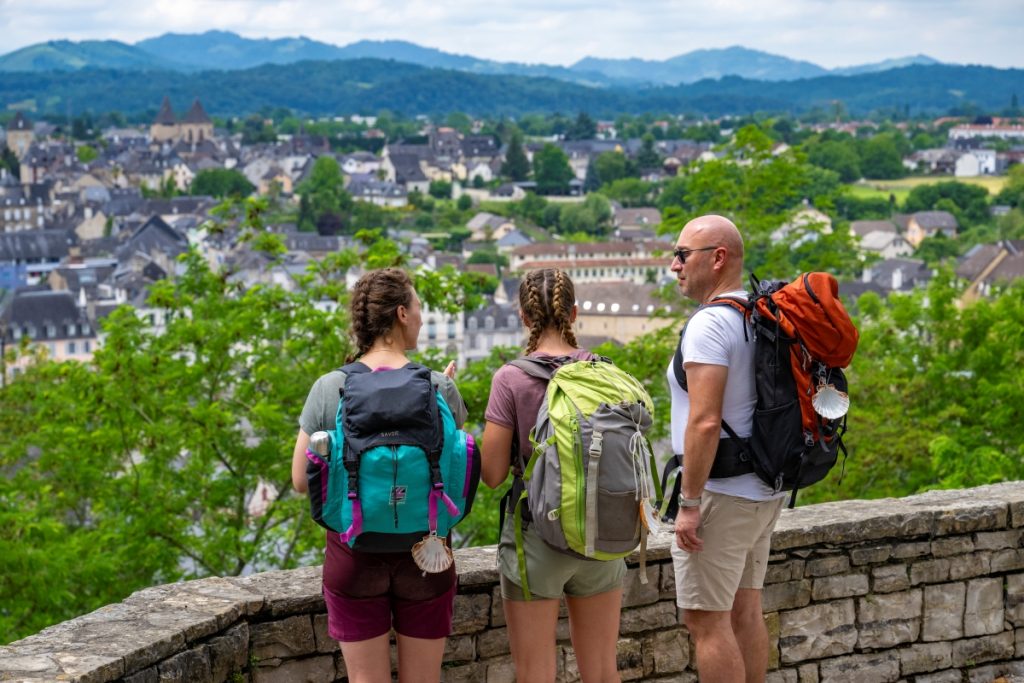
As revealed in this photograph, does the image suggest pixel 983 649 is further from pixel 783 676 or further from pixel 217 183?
pixel 217 183

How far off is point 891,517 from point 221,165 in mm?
170244

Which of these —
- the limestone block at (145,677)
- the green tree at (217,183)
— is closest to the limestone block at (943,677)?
the limestone block at (145,677)

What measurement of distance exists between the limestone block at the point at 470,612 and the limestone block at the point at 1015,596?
84.9 inches

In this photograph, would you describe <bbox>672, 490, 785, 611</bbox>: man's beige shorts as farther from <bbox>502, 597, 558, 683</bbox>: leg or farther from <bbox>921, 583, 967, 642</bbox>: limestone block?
<bbox>921, 583, 967, 642</bbox>: limestone block

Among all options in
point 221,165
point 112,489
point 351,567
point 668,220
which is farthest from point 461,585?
point 221,165

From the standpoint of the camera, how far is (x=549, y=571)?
13.0 ft

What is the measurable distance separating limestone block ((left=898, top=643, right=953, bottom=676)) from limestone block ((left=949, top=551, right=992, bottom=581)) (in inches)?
10.7

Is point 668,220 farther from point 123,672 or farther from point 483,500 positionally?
point 123,672

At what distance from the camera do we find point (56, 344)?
241ft

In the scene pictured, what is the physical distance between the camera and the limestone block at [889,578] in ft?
16.8

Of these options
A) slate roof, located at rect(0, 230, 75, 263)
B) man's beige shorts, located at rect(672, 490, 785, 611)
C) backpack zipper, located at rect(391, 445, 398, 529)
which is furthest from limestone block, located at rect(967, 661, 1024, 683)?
slate roof, located at rect(0, 230, 75, 263)

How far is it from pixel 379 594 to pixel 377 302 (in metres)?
0.80

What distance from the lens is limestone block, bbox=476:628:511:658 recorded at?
181 inches

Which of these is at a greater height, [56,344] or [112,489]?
[112,489]
